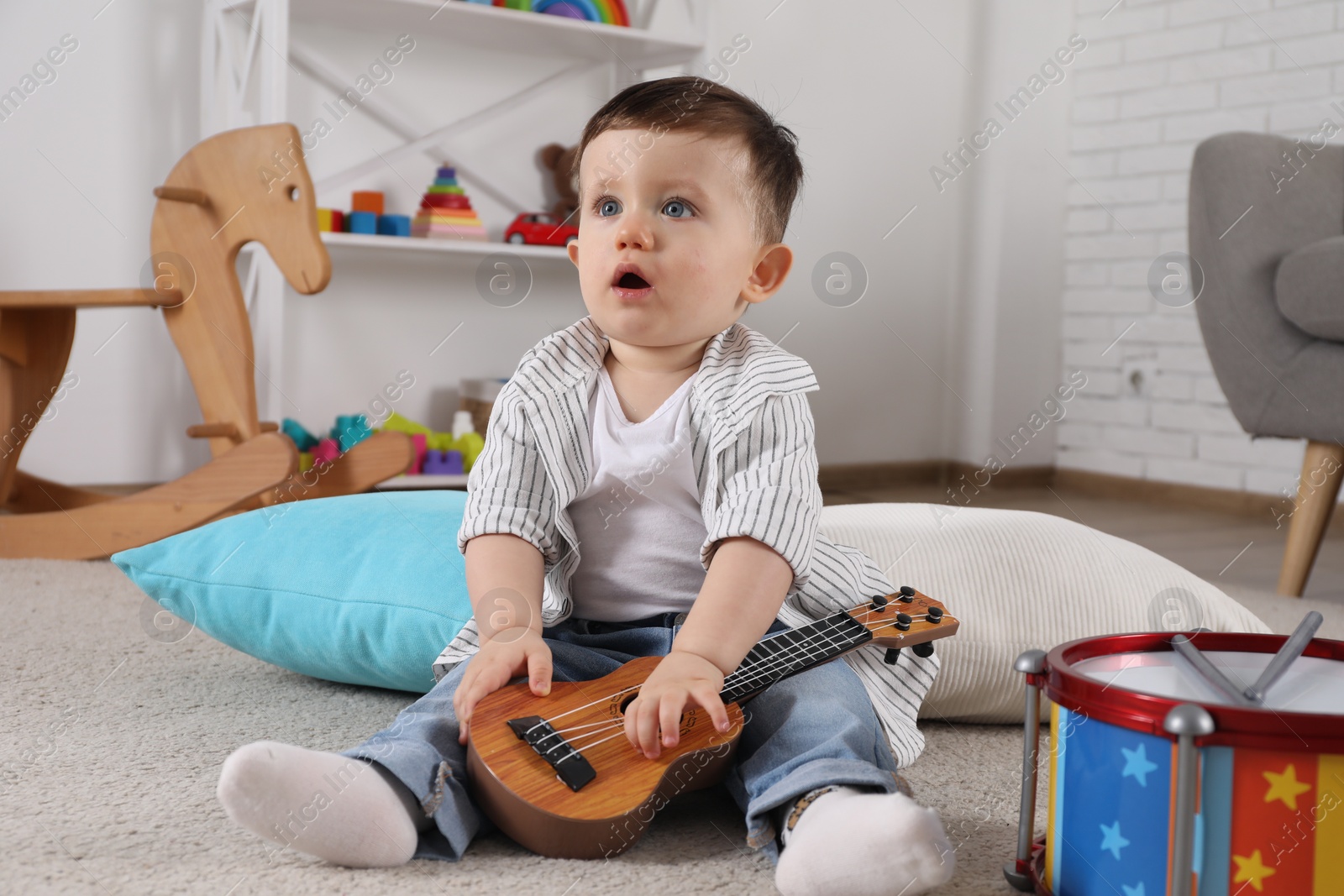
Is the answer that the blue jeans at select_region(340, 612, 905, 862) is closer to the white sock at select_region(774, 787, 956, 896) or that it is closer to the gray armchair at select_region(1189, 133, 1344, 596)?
the white sock at select_region(774, 787, 956, 896)

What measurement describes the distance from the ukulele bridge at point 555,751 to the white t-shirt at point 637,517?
151mm

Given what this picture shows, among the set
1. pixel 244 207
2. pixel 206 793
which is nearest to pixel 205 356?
pixel 244 207

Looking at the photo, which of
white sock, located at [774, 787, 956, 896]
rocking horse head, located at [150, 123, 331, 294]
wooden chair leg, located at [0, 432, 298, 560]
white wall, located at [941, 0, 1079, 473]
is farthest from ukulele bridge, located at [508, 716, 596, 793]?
white wall, located at [941, 0, 1079, 473]

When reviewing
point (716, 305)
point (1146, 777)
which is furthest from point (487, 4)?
point (1146, 777)

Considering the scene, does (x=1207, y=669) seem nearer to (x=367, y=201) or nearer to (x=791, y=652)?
(x=791, y=652)

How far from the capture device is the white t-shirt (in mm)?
755

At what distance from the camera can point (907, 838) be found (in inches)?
21.0

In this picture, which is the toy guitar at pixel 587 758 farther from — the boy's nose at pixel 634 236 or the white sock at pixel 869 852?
the boy's nose at pixel 634 236

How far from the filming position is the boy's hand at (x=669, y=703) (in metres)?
0.60

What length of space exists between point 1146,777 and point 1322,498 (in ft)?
3.83

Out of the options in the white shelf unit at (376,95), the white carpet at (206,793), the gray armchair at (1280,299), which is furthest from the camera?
the white shelf unit at (376,95)

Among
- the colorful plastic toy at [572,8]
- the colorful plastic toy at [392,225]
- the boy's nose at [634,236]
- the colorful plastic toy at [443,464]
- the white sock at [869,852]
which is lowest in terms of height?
the colorful plastic toy at [443,464]

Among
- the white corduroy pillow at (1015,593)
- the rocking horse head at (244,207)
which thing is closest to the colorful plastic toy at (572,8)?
the rocking horse head at (244,207)

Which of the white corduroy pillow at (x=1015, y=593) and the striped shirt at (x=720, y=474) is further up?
the striped shirt at (x=720, y=474)
